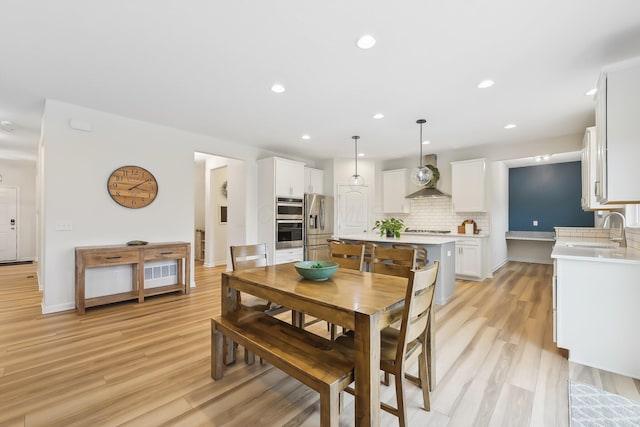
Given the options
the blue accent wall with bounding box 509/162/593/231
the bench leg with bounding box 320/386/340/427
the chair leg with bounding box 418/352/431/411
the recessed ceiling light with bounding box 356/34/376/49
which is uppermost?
the recessed ceiling light with bounding box 356/34/376/49

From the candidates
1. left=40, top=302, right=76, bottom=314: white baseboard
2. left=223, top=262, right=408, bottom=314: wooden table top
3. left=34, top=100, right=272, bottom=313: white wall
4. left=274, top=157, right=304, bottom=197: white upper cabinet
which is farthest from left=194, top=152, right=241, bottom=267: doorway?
left=223, top=262, right=408, bottom=314: wooden table top

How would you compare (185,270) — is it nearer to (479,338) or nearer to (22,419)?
(22,419)

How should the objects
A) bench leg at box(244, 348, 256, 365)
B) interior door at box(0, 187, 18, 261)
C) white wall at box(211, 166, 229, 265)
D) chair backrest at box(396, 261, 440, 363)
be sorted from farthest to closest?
interior door at box(0, 187, 18, 261) → white wall at box(211, 166, 229, 265) → bench leg at box(244, 348, 256, 365) → chair backrest at box(396, 261, 440, 363)

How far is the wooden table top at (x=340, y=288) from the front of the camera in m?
1.54

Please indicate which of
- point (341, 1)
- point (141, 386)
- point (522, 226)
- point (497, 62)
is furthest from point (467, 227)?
point (141, 386)

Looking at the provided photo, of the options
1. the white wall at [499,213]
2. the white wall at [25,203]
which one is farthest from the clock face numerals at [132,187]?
the white wall at [499,213]

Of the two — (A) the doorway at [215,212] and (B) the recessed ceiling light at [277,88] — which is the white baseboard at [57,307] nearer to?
(A) the doorway at [215,212]

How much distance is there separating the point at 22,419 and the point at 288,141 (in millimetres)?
4644

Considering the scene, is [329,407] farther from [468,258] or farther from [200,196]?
[200,196]

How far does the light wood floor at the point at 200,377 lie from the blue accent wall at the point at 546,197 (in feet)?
14.2

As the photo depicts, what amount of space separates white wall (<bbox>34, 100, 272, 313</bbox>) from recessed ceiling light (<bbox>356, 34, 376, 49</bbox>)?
11.5 ft

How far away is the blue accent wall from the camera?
6453mm

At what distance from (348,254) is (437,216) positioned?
444cm

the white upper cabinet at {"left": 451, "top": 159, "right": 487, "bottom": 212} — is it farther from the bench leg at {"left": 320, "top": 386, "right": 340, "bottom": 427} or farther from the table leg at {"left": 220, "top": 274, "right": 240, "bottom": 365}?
the bench leg at {"left": 320, "top": 386, "right": 340, "bottom": 427}
